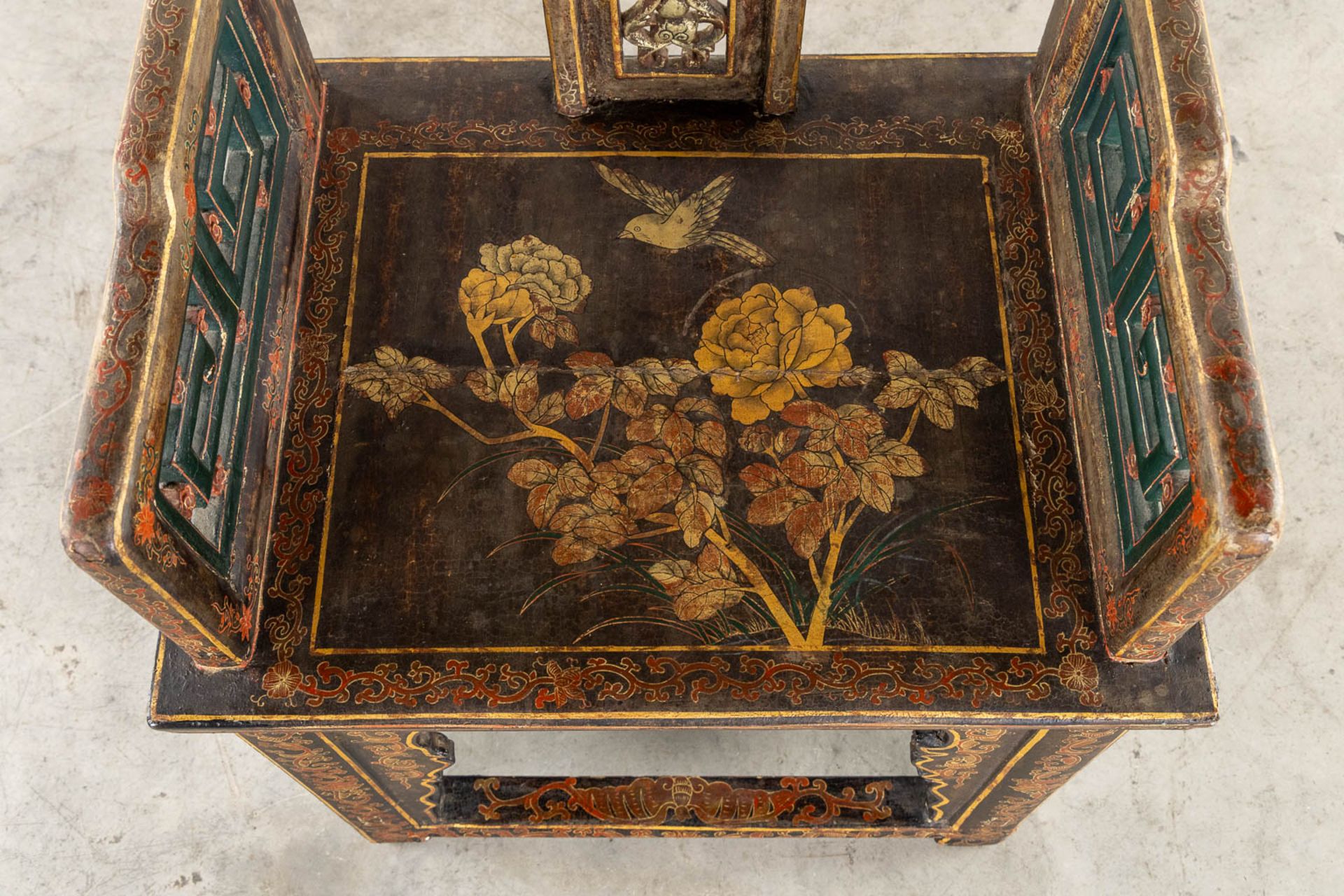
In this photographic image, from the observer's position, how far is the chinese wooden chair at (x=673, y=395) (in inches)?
101

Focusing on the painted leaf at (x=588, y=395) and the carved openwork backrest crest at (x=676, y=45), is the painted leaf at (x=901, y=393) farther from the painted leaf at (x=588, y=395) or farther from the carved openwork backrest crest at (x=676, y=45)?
the carved openwork backrest crest at (x=676, y=45)

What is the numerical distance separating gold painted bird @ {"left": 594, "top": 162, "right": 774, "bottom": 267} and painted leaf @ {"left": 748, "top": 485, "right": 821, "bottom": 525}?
61 cm

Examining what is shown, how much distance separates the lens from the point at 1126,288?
2.85 m

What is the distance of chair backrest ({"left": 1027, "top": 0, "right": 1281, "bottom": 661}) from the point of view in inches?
92.4

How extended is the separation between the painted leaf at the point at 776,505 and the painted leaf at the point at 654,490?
0.18 meters

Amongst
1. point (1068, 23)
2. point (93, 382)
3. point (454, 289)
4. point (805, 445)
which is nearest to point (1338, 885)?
point (805, 445)

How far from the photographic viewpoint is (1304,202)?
4.65m

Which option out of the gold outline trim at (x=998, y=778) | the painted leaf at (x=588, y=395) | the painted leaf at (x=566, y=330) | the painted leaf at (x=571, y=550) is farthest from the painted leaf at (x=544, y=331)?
the gold outline trim at (x=998, y=778)

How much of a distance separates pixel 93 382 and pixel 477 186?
1.28 m

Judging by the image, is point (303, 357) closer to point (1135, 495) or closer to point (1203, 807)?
point (1135, 495)

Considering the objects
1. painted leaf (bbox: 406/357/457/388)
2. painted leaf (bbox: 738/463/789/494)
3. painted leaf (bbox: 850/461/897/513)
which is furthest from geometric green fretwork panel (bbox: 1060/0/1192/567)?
painted leaf (bbox: 406/357/457/388)

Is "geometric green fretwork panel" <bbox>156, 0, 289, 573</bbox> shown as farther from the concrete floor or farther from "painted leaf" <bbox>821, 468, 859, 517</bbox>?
the concrete floor

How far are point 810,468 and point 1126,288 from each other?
0.78 m

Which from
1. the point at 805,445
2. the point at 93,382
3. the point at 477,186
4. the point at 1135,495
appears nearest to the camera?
the point at 93,382
